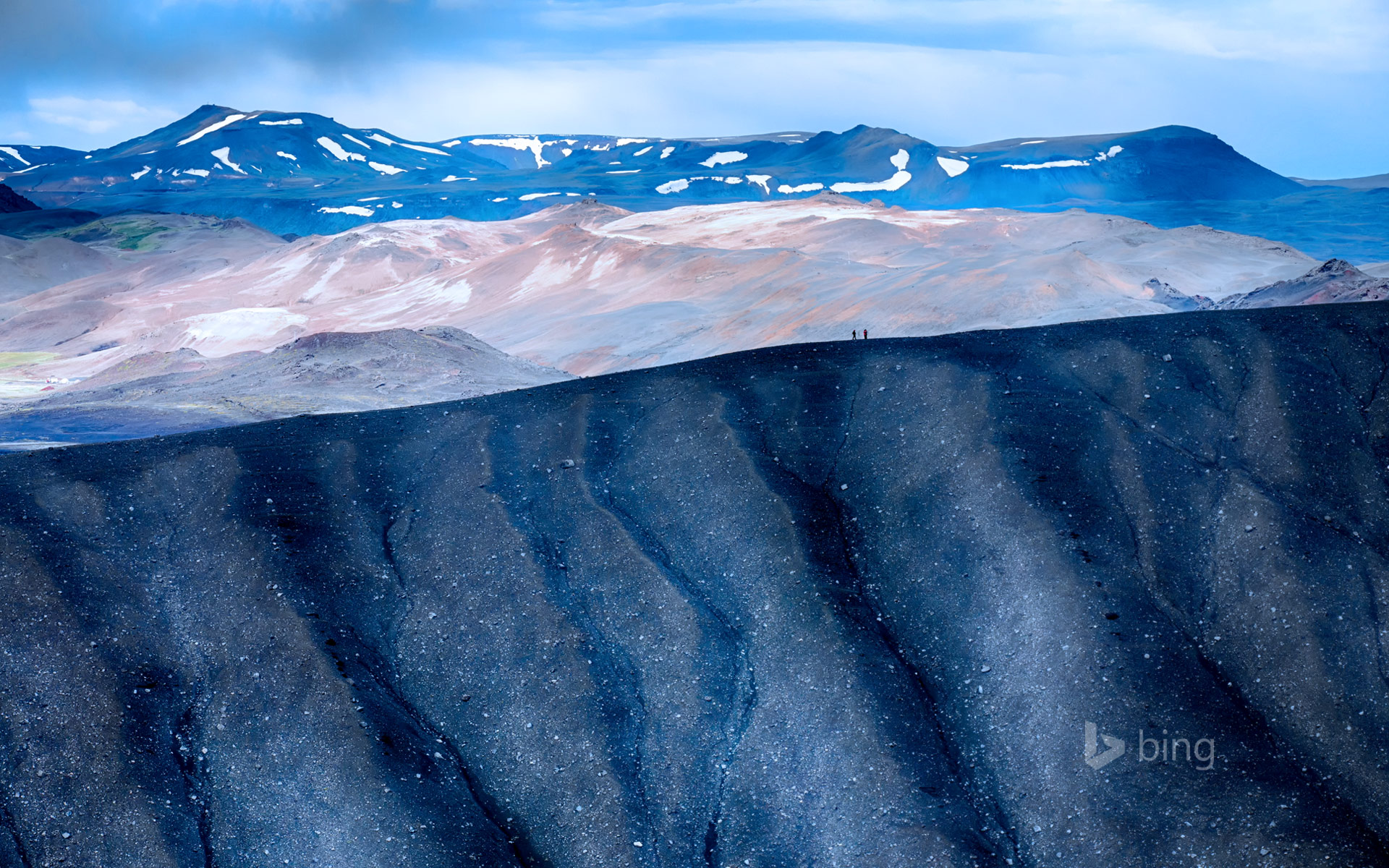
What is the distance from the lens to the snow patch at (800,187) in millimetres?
85250

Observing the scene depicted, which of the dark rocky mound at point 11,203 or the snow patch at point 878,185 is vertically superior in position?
the dark rocky mound at point 11,203

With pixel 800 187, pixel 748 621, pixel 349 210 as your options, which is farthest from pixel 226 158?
pixel 748 621

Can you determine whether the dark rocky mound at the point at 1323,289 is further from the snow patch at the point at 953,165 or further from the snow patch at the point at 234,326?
the snow patch at the point at 953,165

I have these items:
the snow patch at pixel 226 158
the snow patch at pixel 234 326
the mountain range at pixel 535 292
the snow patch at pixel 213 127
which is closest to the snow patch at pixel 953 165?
the mountain range at pixel 535 292

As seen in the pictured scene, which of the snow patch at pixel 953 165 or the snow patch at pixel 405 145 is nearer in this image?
the snow patch at pixel 953 165

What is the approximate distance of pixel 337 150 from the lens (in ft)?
371

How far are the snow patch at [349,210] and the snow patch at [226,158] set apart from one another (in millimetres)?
26002

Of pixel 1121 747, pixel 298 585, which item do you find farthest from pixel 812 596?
pixel 298 585

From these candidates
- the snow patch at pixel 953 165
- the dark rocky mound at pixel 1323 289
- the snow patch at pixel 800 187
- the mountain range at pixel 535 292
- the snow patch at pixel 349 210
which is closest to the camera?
the dark rocky mound at pixel 1323 289

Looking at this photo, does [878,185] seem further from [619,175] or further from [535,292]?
[535,292]

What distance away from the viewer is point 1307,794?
24.2ft

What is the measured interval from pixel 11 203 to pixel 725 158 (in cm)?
5915

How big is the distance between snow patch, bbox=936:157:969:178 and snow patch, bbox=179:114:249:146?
7746cm

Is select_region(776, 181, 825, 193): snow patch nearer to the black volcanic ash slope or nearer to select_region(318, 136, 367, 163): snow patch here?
select_region(318, 136, 367, 163): snow patch
